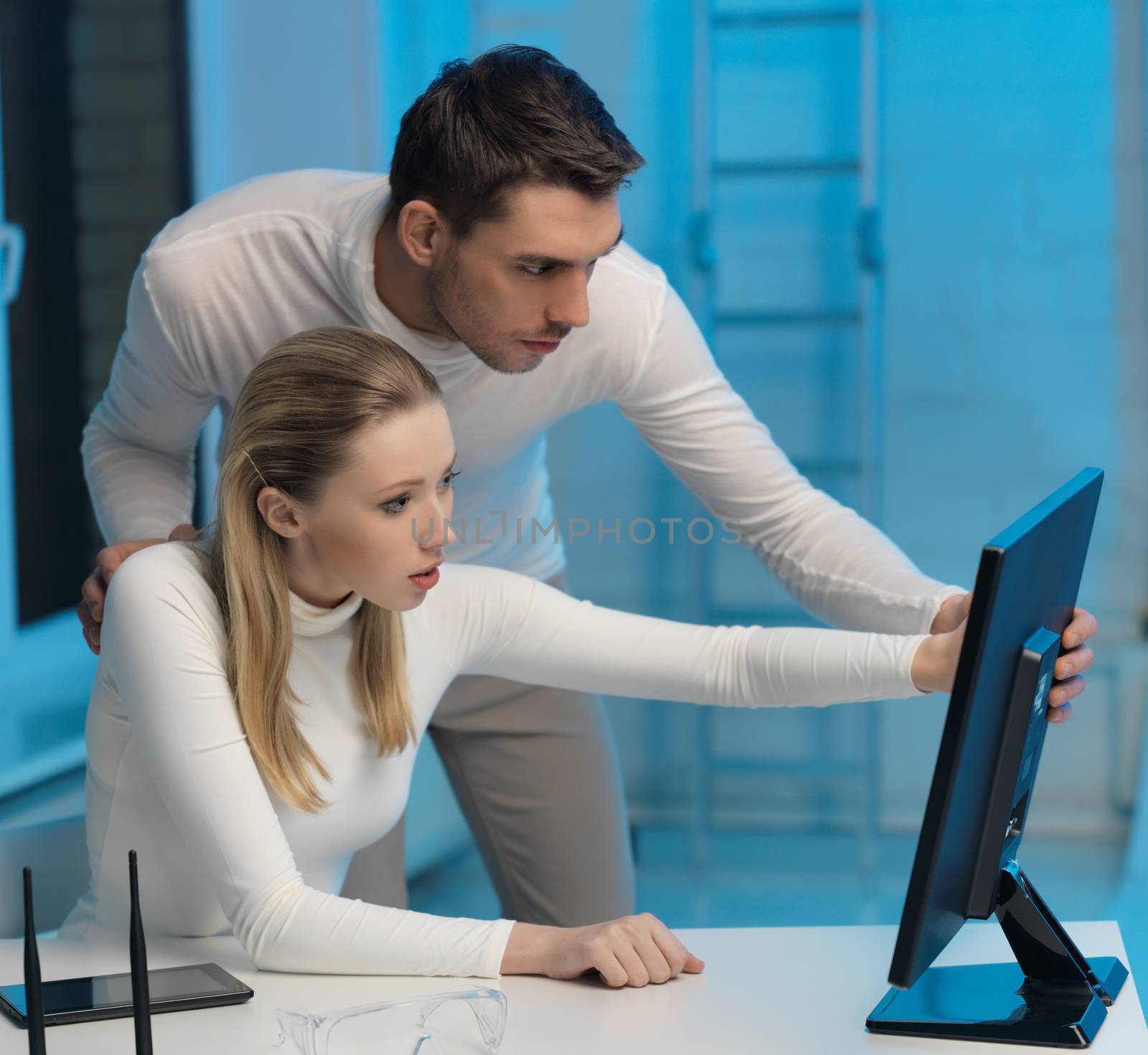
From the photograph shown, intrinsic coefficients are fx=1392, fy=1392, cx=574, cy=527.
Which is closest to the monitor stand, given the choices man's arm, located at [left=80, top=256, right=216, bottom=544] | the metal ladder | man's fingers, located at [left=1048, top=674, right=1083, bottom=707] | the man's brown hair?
man's fingers, located at [left=1048, top=674, right=1083, bottom=707]

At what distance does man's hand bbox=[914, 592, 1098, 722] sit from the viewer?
120cm

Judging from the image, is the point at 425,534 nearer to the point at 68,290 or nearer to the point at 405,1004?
the point at 405,1004

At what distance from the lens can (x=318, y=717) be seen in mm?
1391

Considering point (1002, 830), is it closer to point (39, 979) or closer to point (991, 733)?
Result: point (991, 733)

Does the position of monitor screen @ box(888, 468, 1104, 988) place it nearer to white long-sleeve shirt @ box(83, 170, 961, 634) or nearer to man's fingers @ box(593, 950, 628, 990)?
man's fingers @ box(593, 950, 628, 990)

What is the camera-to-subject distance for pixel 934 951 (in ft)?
3.36

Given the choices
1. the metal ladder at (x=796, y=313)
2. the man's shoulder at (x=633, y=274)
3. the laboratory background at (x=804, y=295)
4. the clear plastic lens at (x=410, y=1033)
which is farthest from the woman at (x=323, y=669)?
the metal ladder at (x=796, y=313)

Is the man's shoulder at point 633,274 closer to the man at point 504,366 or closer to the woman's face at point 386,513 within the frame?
the man at point 504,366

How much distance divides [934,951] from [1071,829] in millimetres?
2587

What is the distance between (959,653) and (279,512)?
2.23ft

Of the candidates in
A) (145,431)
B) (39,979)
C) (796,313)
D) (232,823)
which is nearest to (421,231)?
(145,431)

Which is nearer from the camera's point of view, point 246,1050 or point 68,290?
point 246,1050

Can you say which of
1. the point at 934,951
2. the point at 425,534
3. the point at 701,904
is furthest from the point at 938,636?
the point at 701,904

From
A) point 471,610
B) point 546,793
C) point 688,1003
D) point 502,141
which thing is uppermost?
point 502,141
